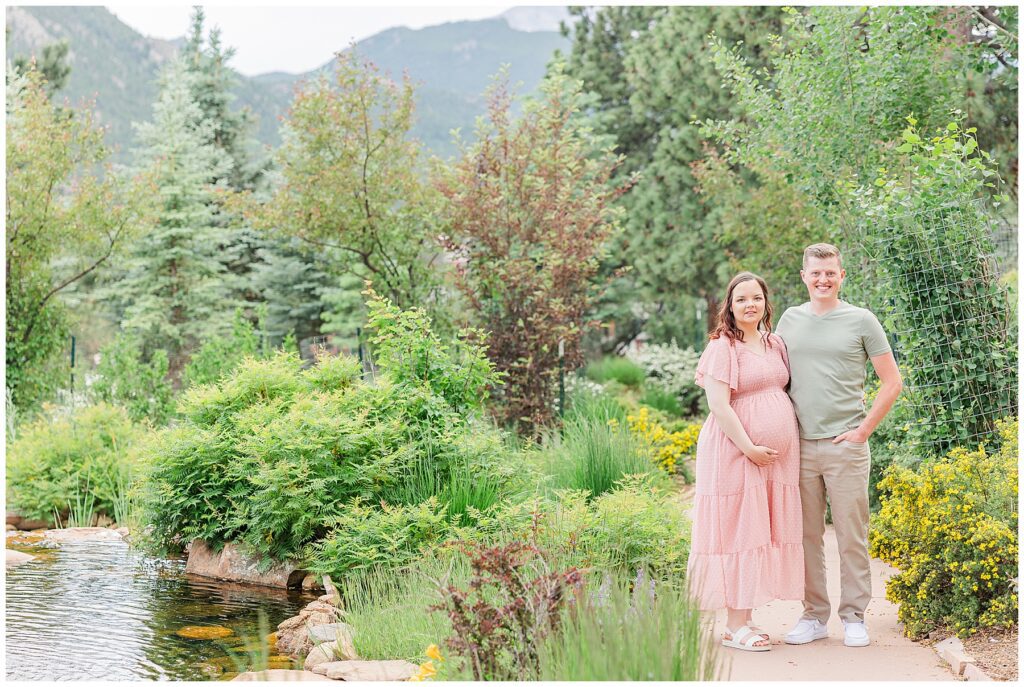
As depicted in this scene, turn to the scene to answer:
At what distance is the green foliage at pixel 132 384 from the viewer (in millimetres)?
9836

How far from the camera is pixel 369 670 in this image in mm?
3871

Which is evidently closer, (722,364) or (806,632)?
(722,364)

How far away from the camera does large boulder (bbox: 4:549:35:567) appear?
250 inches

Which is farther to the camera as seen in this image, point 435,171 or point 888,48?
point 435,171

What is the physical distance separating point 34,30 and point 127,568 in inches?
1810

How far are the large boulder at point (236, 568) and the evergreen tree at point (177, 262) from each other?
40.2ft

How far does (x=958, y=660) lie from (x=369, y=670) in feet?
7.90

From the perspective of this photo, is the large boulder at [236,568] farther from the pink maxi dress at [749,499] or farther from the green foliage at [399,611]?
the pink maxi dress at [749,499]

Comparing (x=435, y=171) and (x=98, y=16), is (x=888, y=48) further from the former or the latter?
(x=98, y=16)

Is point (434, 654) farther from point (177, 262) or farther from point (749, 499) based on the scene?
point (177, 262)


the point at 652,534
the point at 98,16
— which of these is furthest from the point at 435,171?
the point at 98,16

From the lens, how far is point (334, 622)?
185 inches

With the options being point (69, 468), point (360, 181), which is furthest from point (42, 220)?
point (69, 468)

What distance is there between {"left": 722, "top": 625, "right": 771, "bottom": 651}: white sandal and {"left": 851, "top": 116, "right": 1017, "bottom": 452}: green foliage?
208 centimetres
